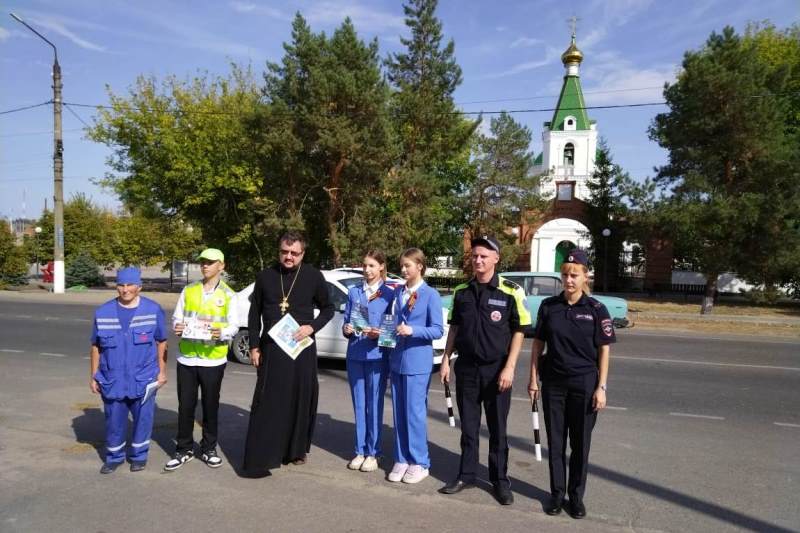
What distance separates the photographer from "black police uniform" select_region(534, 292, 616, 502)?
385 centimetres

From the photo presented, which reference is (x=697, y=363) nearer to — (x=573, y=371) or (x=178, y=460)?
(x=573, y=371)

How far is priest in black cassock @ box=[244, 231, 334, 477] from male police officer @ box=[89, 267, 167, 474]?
0.83 m

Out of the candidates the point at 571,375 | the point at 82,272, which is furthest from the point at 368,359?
the point at 82,272

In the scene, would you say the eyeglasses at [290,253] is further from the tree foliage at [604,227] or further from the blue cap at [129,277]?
the tree foliage at [604,227]

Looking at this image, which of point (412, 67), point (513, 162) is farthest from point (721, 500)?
point (513, 162)

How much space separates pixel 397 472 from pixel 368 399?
62 centimetres

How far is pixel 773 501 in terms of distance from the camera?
4.23 meters

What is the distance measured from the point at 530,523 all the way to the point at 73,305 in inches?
860

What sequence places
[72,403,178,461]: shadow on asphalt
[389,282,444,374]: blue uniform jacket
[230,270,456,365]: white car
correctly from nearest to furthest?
1. [389,282,444,374]: blue uniform jacket
2. [72,403,178,461]: shadow on asphalt
3. [230,270,456,365]: white car

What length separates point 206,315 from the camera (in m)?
4.71

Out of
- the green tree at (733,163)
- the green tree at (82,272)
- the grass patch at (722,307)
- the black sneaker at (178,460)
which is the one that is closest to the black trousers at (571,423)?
the black sneaker at (178,460)

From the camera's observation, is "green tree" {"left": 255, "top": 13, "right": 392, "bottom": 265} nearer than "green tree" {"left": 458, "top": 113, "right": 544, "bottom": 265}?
Yes

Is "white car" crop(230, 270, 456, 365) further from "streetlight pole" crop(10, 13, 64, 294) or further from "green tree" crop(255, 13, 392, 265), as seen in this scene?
"streetlight pole" crop(10, 13, 64, 294)

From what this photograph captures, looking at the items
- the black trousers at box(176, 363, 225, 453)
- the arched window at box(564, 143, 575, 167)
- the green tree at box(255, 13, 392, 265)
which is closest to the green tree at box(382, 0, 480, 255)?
the green tree at box(255, 13, 392, 265)
